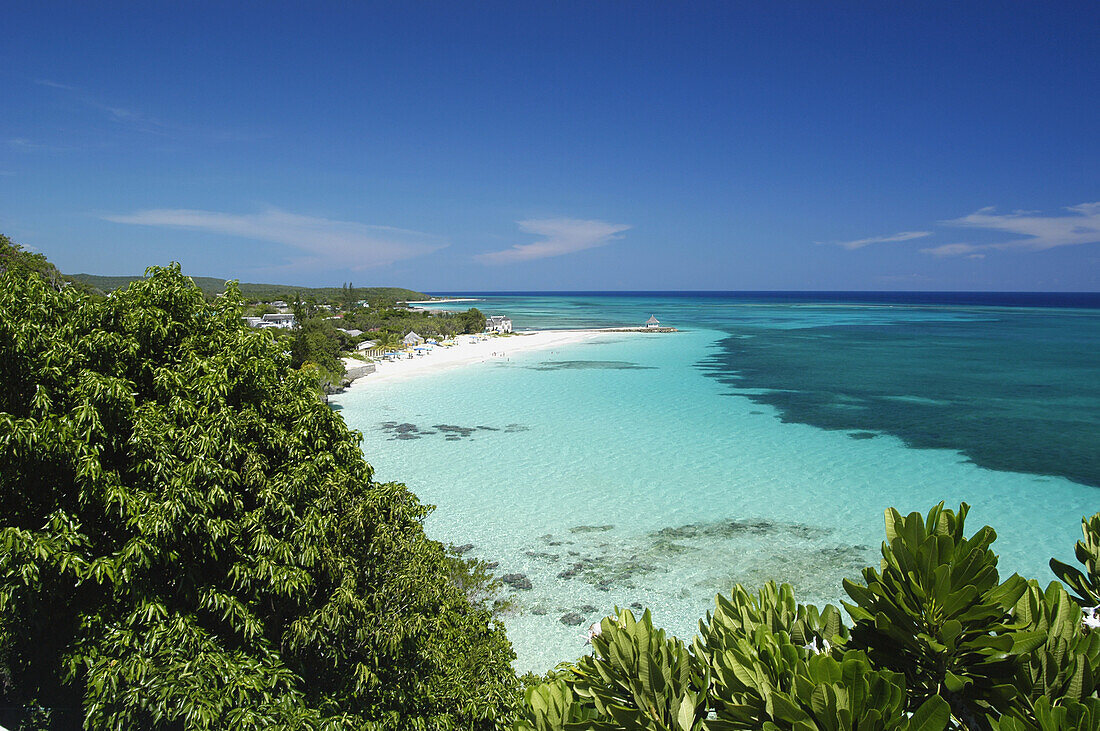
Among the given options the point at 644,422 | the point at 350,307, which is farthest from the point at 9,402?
the point at 350,307

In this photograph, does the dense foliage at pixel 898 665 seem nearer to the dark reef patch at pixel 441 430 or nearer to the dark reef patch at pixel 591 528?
the dark reef patch at pixel 591 528

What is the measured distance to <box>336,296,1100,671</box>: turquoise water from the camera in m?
13.1

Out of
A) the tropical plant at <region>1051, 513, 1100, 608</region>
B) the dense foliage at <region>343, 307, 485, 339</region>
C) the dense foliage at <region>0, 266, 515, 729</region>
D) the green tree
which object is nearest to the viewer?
the tropical plant at <region>1051, 513, 1100, 608</region>

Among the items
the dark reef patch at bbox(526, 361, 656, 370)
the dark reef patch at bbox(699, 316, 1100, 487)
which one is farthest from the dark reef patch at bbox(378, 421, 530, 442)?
the dark reef patch at bbox(526, 361, 656, 370)

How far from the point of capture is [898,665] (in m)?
2.82

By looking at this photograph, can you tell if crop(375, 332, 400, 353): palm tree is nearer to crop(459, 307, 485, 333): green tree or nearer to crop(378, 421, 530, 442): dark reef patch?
crop(459, 307, 485, 333): green tree

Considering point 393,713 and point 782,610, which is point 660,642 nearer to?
point 782,610

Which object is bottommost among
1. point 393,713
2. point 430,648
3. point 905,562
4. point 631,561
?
point 631,561

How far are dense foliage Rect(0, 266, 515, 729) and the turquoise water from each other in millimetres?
5055

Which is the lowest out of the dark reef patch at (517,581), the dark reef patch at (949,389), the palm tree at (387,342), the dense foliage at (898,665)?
the dark reef patch at (517,581)

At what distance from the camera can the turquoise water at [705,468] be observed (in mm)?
13062

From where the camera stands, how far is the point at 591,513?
53.9ft

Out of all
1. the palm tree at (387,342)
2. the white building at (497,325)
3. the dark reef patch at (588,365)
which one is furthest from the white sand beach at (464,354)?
the dark reef patch at (588,365)

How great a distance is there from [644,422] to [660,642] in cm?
2446
